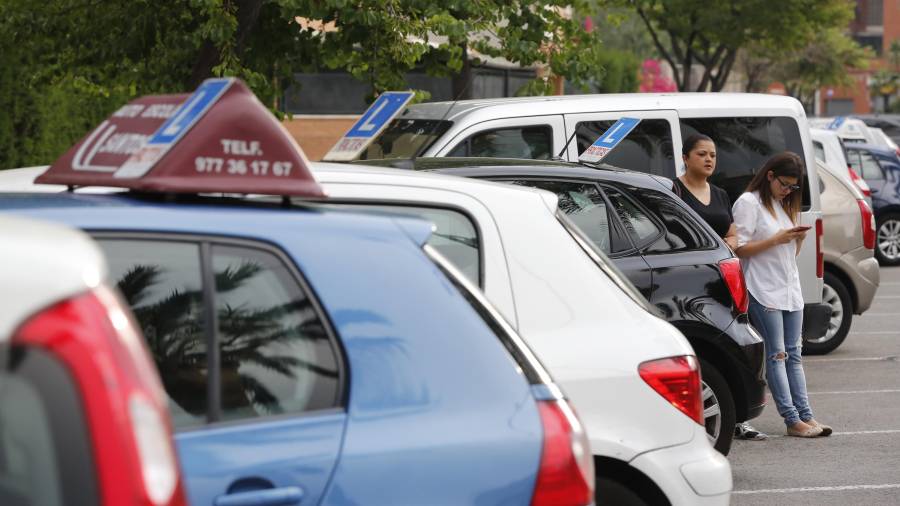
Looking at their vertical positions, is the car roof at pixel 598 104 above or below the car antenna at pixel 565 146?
above

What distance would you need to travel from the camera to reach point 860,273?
1250 cm

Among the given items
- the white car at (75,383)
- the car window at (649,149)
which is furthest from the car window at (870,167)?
the white car at (75,383)

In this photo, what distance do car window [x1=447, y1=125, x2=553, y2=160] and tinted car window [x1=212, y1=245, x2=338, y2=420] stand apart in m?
6.56

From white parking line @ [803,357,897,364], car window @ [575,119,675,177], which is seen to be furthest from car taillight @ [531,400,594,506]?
white parking line @ [803,357,897,364]

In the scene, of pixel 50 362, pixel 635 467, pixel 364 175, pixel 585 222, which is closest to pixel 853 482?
pixel 585 222

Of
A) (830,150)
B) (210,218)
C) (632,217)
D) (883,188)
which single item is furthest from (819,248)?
(883,188)

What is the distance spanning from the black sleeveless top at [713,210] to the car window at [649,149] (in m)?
1.33

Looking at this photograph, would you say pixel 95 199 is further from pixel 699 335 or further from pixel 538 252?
pixel 699 335

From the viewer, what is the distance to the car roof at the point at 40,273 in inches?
77.0

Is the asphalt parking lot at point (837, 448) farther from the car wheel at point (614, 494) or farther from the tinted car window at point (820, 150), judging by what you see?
the tinted car window at point (820, 150)

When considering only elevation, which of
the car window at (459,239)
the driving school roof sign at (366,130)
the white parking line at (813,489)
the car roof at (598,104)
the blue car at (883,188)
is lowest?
the blue car at (883,188)

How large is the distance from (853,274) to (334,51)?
453 cm

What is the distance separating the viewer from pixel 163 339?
3.43m

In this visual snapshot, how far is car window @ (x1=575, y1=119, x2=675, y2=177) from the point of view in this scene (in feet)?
34.8
